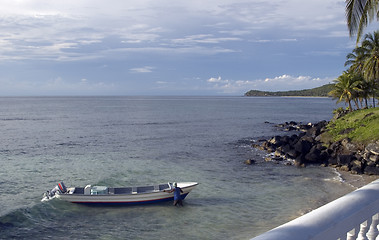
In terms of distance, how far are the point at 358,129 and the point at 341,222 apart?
34.3 m

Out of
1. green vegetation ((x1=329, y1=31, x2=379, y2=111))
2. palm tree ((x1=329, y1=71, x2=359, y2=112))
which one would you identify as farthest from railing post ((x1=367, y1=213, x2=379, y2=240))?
palm tree ((x1=329, y1=71, x2=359, y2=112))

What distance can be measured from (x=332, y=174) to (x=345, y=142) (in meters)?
6.28

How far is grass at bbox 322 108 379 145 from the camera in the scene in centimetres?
3059

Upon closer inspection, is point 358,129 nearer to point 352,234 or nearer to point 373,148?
point 373,148

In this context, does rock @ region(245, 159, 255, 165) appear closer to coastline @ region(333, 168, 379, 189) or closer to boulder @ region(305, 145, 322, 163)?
boulder @ region(305, 145, 322, 163)

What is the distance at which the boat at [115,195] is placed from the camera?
19.4 m

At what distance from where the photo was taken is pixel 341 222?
2818 mm

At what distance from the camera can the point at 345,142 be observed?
31.1 metres

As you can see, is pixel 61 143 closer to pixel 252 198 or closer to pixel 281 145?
pixel 281 145

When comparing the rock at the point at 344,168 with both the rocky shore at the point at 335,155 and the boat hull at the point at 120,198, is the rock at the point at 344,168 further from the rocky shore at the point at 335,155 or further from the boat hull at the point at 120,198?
the boat hull at the point at 120,198

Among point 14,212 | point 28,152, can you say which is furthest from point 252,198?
point 28,152

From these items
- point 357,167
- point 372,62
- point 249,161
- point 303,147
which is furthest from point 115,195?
point 372,62

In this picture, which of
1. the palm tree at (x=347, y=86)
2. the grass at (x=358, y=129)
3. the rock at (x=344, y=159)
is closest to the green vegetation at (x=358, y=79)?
the palm tree at (x=347, y=86)

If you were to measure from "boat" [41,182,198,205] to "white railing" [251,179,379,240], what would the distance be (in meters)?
17.0
